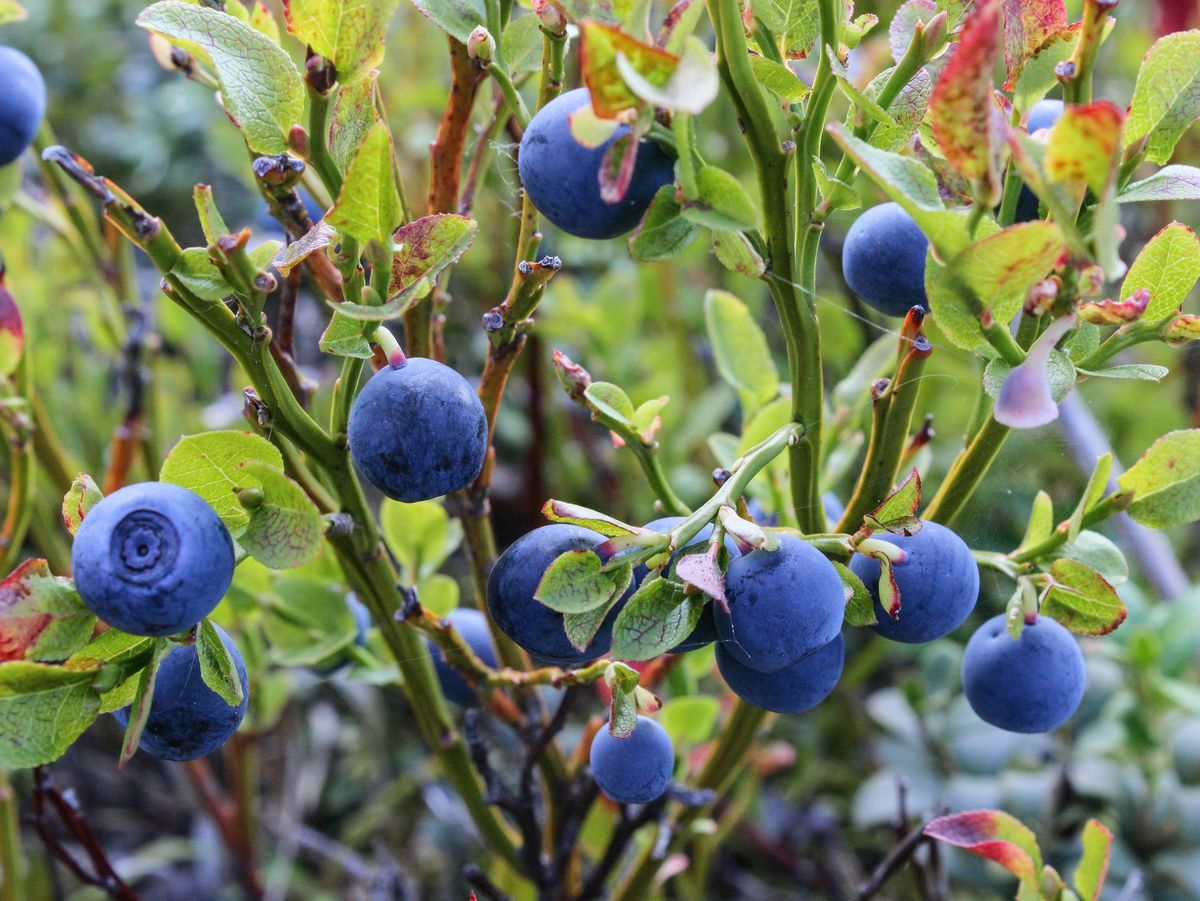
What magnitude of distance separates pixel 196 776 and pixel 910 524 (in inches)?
46.2

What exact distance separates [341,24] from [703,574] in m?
0.35

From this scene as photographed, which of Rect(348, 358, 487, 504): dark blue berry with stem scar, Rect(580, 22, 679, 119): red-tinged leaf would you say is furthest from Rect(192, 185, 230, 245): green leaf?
Rect(580, 22, 679, 119): red-tinged leaf

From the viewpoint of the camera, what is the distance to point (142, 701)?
56cm

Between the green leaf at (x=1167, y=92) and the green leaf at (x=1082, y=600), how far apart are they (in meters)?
0.26

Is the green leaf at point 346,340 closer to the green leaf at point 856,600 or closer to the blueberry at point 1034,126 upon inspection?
the green leaf at point 856,600

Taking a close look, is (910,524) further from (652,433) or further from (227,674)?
(227,674)

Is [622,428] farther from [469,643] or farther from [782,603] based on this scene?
[469,643]

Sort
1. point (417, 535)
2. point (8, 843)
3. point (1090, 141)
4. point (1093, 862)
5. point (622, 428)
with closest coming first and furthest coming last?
point (1090, 141), point (622, 428), point (1093, 862), point (417, 535), point (8, 843)

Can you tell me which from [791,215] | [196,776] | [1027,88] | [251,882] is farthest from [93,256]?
[1027,88]

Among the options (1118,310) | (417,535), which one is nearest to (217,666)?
(417,535)

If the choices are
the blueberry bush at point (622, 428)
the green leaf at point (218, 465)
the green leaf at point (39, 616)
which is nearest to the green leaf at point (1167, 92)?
the blueberry bush at point (622, 428)

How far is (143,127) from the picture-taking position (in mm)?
2701

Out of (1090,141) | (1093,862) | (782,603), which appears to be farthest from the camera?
(1093,862)

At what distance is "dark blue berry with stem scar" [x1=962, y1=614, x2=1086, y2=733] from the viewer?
29.2 inches
